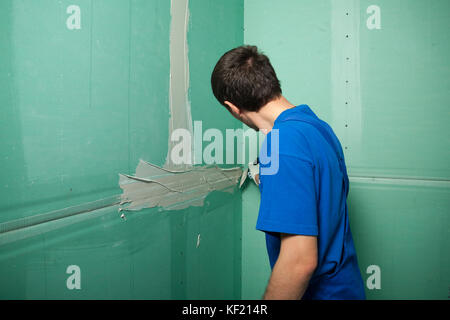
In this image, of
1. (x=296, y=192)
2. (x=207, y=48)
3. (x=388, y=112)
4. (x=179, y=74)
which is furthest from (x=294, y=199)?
(x=388, y=112)

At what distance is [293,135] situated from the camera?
2.16 ft

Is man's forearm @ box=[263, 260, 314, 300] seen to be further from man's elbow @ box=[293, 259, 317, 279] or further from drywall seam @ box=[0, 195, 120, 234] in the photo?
drywall seam @ box=[0, 195, 120, 234]

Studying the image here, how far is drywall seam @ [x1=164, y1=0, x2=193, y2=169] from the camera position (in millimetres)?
1136

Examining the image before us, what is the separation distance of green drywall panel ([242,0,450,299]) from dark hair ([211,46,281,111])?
91 cm

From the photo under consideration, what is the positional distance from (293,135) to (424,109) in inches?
45.4

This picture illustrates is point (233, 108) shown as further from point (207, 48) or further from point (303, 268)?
point (207, 48)

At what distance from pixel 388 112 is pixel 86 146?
140cm

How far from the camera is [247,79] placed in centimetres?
80

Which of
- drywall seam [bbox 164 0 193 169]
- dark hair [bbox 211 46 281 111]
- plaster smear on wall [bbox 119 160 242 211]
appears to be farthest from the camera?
drywall seam [bbox 164 0 193 169]

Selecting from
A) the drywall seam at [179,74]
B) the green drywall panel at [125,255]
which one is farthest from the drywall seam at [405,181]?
the drywall seam at [179,74]

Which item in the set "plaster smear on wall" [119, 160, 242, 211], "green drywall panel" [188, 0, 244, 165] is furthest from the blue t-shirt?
"green drywall panel" [188, 0, 244, 165]

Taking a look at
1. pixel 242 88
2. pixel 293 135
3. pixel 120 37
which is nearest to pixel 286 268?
pixel 293 135

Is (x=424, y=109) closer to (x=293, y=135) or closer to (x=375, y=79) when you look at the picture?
(x=375, y=79)
